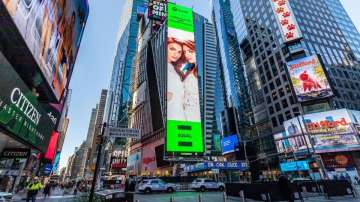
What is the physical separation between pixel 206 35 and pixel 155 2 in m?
67.3

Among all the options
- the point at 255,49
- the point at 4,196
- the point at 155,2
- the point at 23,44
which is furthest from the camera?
the point at 155,2

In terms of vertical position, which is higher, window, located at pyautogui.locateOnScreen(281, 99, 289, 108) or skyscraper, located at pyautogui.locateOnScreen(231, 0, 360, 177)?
skyscraper, located at pyautogui.locateOnScreen(231, 0, 360, 177)

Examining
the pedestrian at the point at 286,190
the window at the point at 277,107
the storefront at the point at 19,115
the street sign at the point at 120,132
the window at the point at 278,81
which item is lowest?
the pedestrian at the point at 286,190

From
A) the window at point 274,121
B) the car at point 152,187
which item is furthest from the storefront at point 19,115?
the window at point 274,121

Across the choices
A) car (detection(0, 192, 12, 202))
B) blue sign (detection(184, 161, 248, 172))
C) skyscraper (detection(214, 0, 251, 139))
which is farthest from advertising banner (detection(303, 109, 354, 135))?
car (detection(0, 192, 12, 202))

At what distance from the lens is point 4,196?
14.7 m

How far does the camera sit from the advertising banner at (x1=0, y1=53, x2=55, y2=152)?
11.9m

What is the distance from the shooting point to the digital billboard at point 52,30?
12.3m

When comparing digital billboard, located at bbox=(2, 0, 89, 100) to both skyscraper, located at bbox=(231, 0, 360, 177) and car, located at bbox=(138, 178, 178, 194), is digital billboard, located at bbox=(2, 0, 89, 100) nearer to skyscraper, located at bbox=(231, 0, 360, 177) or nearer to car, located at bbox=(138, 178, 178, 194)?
car, located at bbox=(138, 178, 178, 194)

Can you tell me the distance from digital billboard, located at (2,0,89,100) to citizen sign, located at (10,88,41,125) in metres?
2.66

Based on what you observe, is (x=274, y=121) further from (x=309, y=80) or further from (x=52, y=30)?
(x=52, y=30)

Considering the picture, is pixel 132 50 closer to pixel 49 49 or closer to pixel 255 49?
pixel 255 49

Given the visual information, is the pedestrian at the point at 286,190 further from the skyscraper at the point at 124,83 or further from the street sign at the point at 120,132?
the skyscraper at the point at 124,83

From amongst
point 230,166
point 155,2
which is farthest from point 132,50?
point 230,166
